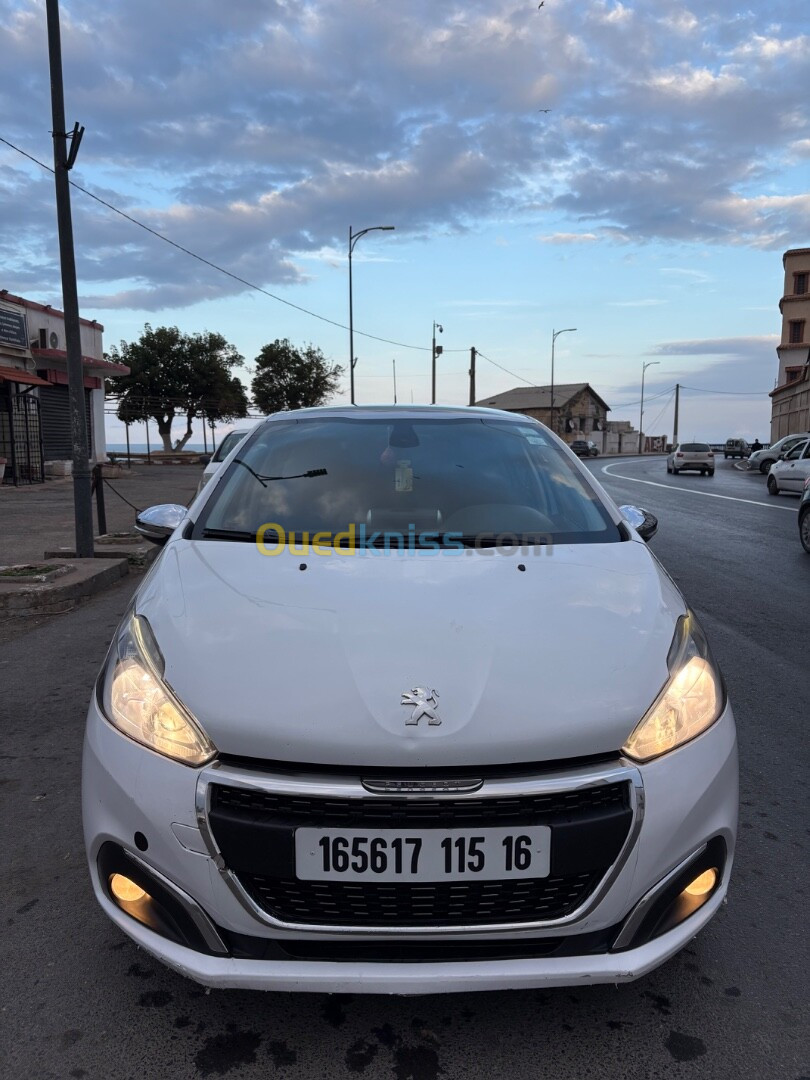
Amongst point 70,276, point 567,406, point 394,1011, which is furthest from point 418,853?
point 567,406

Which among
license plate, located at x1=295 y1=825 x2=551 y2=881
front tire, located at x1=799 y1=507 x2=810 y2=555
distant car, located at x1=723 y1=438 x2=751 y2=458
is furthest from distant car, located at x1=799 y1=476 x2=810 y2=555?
distant car, located at x1=723 y1=438 x2=751 y2=458

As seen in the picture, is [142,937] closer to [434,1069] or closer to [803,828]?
[434,1069]

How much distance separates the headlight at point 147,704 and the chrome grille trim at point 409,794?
83 millimetres

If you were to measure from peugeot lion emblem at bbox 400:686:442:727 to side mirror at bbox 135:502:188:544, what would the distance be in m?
1.62

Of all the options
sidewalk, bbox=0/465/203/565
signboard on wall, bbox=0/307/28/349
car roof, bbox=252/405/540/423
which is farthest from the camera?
signboard on wall, bbox=0/307/28/349

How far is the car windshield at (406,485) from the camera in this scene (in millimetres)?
2799

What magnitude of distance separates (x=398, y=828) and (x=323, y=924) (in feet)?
0.88

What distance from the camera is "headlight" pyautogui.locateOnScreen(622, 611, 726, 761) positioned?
1.81 metres

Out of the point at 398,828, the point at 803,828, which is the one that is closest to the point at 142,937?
the point at 398,828

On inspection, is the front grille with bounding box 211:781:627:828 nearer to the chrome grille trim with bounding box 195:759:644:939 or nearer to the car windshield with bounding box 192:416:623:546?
the chrome grille trim with bounding box 195:759:644:939

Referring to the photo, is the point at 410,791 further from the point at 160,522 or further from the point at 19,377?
the point at 19,377

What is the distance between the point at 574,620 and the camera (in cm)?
209

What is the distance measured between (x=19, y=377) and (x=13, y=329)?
1.99 m

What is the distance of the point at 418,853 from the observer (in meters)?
1.68
